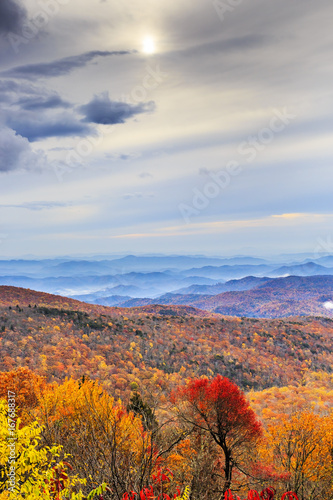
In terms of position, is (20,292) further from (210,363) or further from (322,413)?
(322,413)

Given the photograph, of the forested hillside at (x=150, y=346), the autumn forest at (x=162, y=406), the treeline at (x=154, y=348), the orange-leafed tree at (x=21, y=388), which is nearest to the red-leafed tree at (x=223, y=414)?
the autumn forest at (x=162, y=406)

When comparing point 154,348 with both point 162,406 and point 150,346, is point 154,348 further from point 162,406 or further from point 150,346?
point 162,406

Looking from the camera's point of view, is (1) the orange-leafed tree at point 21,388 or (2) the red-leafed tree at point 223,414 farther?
(1) the orange-leafed tree at point 21,388

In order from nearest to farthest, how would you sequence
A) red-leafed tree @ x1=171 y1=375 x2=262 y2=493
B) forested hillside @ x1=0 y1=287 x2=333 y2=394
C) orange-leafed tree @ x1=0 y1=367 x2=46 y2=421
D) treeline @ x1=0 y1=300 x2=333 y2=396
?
red-leafed tree @ x1=171 y1=375 x2=262 y2=493 < orange-leafed tree @ x1=0 y1=367 x2=46 y2=421 < treeline @ x1=0 y1=300 x2=333 y2=396 < forested hillside @ x1=0 y1=287 x2=333 y2=394

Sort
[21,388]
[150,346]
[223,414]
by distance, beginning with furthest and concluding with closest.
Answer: [150,346] < [21,388] < [223,414]

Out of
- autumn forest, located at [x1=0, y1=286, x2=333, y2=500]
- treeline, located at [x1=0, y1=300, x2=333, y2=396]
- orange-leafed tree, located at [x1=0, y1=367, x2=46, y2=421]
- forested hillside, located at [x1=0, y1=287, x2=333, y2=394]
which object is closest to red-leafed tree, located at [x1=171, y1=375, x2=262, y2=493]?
autumn forest, located at [x1=0, y1=286, x2=333, y2=500]

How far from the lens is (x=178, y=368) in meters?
65.9

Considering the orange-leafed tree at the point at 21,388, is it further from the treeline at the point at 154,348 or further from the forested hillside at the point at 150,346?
the forested hillside at the point at 150,346

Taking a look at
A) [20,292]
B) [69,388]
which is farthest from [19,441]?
[20,292]

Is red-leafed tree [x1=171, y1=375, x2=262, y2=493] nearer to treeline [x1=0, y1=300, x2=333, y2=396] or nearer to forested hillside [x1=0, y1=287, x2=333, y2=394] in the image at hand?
treeline [x1=0, y1=300, x2=333, y2=396]

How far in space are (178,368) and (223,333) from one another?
37.3 meters

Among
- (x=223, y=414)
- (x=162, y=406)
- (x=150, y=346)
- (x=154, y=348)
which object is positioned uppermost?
(x=150, y=346)

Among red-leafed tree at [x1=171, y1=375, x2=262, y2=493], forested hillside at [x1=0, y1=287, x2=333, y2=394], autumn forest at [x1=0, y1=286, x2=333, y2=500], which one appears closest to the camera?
autumn forest at [x1=0, y1=286, x2=333, y2=500]

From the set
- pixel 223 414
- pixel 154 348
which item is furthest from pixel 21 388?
pixel 154 348
